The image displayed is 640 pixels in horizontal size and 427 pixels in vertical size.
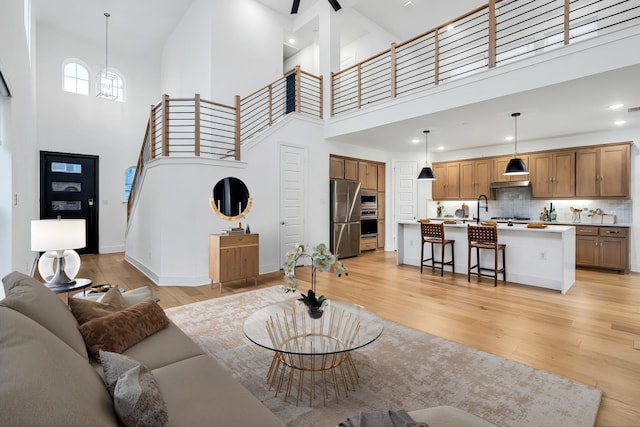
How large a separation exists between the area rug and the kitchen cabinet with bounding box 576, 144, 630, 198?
552 cm

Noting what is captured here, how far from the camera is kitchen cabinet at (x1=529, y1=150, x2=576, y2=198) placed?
21.2 feet

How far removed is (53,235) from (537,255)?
5969 mm

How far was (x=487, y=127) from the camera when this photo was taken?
580 cm

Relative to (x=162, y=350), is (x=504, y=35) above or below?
above

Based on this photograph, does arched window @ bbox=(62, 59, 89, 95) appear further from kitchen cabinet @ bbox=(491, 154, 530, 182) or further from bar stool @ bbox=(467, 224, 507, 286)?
kitchen cabinet @ bbox=(491, 154, 530, 182)

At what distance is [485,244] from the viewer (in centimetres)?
502

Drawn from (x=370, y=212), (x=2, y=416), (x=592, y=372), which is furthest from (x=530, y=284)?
(x=2, y=416)

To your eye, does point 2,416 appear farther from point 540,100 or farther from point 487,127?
point 487,127

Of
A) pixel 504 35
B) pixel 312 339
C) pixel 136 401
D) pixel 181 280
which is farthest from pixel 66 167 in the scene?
pixel 504 35

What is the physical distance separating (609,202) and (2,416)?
8511 mm

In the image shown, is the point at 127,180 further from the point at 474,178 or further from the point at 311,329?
the point at 474,178

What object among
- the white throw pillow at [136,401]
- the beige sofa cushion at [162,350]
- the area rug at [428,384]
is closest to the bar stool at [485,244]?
the area rug at [428,384]

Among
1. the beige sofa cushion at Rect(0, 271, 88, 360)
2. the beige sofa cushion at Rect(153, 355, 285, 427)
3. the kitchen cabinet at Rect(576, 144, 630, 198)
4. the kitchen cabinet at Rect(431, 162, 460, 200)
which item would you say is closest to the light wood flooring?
the kitchen cabinet at Rect(576, 144, 630, 198)

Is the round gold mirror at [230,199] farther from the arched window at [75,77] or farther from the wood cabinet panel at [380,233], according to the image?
the arched window at [75,77]
